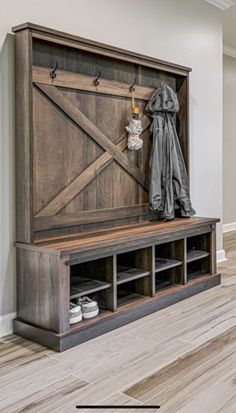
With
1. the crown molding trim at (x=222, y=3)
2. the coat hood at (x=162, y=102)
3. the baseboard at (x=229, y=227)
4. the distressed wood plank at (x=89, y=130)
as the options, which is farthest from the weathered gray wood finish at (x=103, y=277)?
the baseboard at (x=229, y=227)

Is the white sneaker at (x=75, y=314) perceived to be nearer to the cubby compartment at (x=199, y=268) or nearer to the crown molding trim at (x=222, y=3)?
the cubby compartment at (x=199, y=268)

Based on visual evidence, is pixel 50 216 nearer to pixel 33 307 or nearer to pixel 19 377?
pixel 33 307

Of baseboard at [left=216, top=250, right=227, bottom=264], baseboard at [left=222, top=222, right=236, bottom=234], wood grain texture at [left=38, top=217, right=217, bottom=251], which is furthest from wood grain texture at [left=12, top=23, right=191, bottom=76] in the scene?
baseboard at [left=222, top=222, right=236, bottom=234]

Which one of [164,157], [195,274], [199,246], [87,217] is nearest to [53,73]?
[87,217]

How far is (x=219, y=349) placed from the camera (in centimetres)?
247

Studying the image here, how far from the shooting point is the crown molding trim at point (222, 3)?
4402 mm

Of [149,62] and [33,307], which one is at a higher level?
[149,62]

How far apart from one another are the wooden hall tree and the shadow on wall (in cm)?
5

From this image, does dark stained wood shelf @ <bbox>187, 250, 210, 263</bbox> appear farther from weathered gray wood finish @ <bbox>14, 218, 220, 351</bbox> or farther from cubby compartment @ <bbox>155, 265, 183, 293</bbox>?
cubby compartment @ <bbox>155, 265, 183, 293</bbox>

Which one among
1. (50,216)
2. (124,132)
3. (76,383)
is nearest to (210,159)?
(124,132)

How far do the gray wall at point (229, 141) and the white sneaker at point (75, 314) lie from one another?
14.4ft

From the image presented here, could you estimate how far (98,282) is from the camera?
9.35 feet

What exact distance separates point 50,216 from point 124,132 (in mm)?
993

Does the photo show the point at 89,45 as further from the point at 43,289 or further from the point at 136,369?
the point at 136,369
